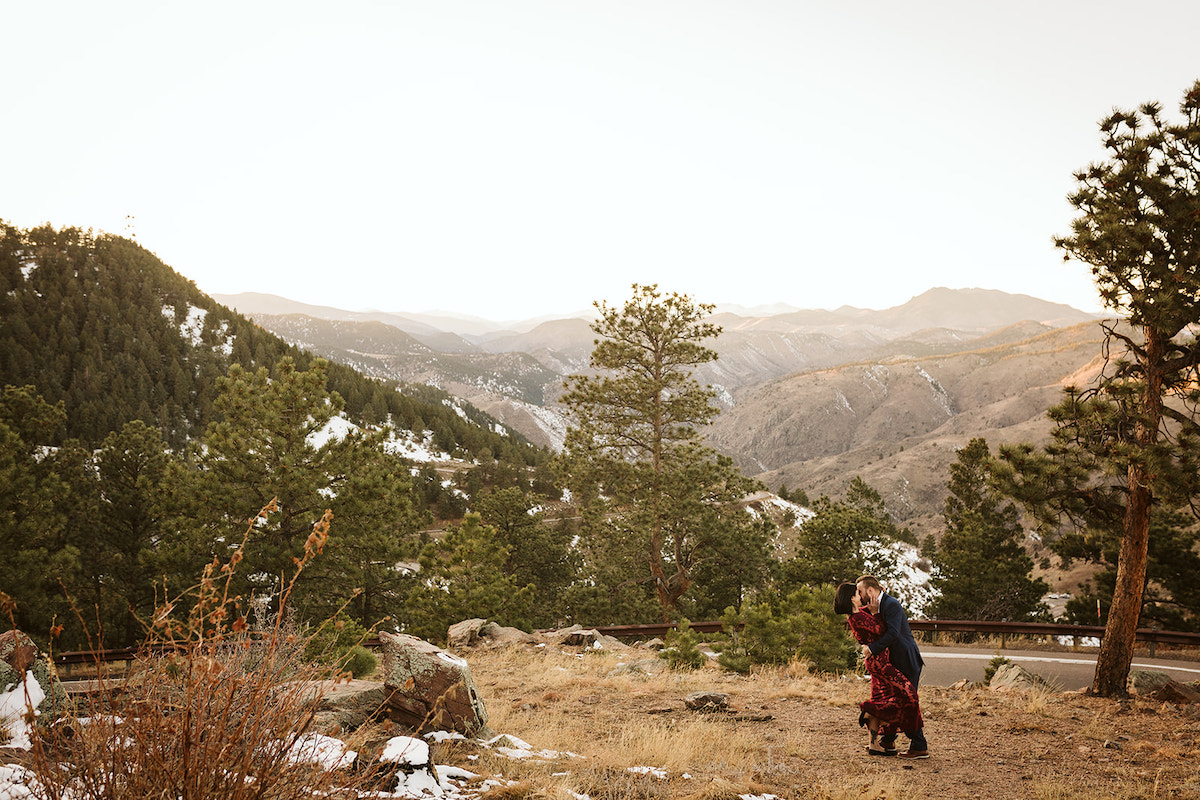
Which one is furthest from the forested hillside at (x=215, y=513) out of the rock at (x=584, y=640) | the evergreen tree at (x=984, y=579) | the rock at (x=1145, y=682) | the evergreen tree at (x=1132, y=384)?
the evergreen tree at (x=984, y=579)

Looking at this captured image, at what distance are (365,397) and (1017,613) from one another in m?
88.3

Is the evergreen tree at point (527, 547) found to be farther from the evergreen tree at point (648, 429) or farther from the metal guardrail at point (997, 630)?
the metal guardrail at point (997, 630)

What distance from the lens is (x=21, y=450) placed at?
62.8ft

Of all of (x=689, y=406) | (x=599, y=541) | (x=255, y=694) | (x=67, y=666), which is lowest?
(x=67, y=666)

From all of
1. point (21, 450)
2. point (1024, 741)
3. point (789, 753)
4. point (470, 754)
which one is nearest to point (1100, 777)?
point (1024, 741)

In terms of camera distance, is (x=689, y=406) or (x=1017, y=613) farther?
(x=1017, y=613)

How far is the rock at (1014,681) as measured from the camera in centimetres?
1089

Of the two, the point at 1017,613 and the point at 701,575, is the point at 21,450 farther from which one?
the point at 1017,613

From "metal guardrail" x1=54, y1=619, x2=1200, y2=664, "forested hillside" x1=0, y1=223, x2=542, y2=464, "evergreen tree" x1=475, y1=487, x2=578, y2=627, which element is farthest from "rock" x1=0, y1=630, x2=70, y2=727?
"forested hillside" x1=0, y1=223, x2=542, y2=464

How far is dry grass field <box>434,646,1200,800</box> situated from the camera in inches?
230

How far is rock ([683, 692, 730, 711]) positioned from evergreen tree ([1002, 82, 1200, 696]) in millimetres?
5872

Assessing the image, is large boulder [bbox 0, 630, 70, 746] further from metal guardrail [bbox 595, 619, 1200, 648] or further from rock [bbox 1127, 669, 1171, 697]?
rock [bbox 1127, 669, 1171, 697]

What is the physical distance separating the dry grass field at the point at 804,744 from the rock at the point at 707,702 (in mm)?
165

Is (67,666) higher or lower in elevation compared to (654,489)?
lower
